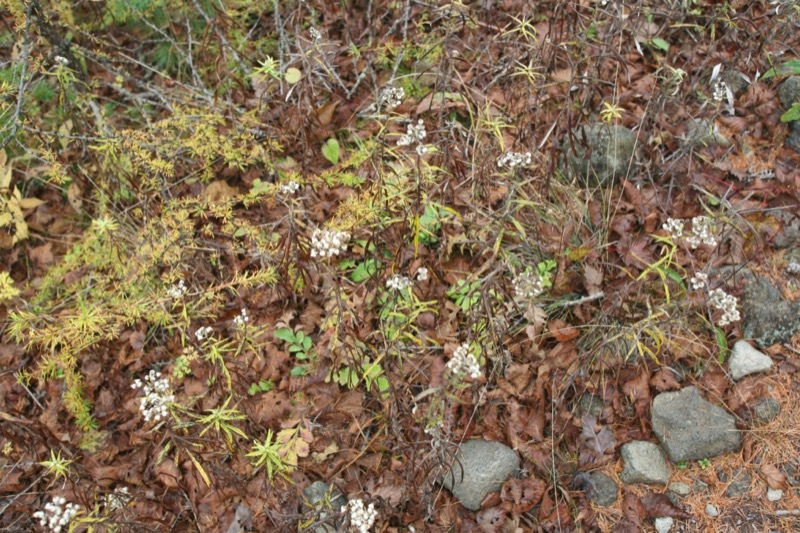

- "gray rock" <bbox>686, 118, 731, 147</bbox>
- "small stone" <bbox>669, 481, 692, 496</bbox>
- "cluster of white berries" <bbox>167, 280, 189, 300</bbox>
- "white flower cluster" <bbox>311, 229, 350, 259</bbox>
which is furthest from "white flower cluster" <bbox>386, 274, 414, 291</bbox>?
"gray rock" <bbox>686, 118, 731, 147</bbox>

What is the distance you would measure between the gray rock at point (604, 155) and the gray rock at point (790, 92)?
958 mm

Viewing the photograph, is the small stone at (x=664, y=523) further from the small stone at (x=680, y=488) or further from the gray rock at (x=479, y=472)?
the gray rock at (x=479, y=472)

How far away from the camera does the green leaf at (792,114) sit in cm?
322

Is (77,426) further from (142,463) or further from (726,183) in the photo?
(726,183)

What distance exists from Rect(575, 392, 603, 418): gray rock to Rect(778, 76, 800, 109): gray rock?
2.13m

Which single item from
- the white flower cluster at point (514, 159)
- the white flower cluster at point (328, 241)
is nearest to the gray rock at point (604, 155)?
the white flower cluster at point (514, 159)

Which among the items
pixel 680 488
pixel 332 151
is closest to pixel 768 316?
pixel 680 488

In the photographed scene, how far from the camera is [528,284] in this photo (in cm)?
268

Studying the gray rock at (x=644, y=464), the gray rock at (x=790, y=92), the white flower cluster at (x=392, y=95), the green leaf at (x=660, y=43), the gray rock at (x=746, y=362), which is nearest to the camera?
the gray rock at (x=644, y=464)

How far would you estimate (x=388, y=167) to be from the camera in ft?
10.7

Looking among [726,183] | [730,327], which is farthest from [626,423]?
[726,183]

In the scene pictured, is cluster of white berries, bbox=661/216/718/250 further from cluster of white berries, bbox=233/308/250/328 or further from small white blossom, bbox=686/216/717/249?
cluster of white berries, bbox=233/308/250/328

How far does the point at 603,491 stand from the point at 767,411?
33.6 inches

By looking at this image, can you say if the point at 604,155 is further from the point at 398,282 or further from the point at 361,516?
the point at 361,516
